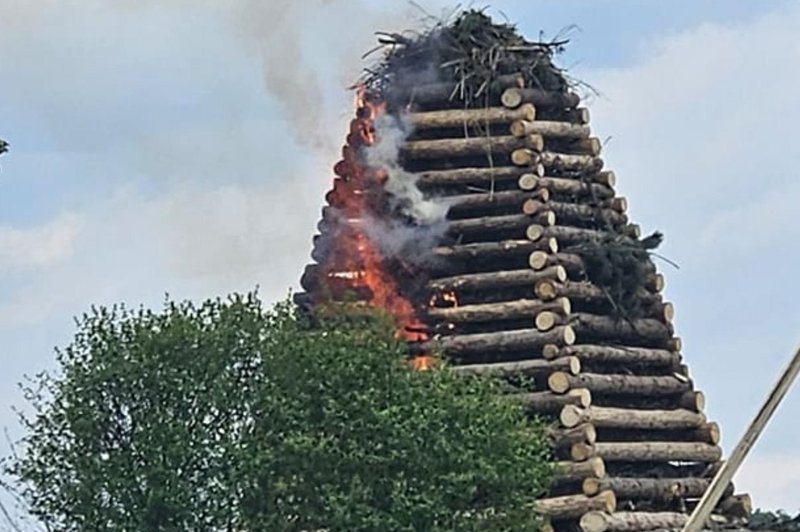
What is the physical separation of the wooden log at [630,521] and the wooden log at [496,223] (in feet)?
19.6

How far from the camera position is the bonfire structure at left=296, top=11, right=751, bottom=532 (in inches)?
1459

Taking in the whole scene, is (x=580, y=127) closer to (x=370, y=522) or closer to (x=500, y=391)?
(x=500, y=391)

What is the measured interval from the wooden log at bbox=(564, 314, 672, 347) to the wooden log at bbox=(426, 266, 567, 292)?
956 millimetres

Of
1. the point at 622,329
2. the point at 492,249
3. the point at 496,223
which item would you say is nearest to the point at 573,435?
the point at 622,329

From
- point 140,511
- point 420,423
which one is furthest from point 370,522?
point 140,511

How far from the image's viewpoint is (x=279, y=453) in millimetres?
31109

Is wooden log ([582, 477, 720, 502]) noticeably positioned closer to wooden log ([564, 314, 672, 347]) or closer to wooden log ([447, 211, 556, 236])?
wooden log ([564, 314, 672, 347])

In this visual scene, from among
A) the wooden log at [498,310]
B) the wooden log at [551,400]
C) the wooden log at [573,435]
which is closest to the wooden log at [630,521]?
the wooden log at [573,435]

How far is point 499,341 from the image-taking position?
37.6m

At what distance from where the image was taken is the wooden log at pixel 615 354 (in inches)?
1458

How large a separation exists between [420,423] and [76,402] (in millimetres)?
5853

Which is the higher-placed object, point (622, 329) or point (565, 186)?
point (565, 186)

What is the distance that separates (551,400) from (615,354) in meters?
2.56

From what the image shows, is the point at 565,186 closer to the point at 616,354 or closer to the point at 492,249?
the point at 492,249
